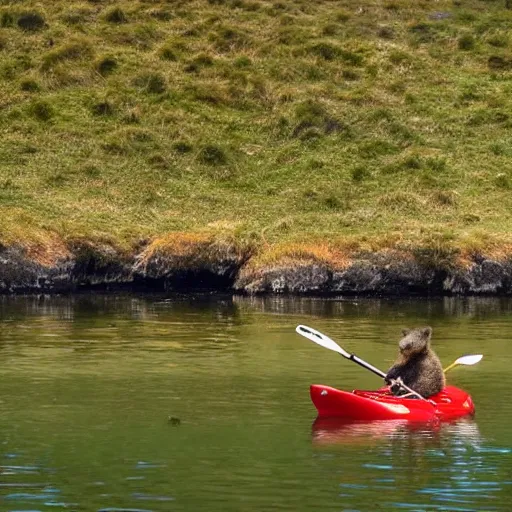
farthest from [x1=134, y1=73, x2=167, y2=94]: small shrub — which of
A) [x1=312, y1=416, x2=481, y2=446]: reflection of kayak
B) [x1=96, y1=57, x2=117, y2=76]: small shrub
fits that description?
[x1=312, y1=416, x2=481, y2=446]: reflection of kayak

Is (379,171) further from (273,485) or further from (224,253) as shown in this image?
(273,485)

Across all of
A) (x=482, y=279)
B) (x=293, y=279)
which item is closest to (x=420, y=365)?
(x=293, y=279)

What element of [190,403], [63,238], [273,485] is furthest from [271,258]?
[273,485]

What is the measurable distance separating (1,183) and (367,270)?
16532 mm

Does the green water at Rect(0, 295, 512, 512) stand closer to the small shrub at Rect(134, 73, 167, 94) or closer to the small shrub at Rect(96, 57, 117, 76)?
the small shrub at Rect(134, 73, 167, 94)

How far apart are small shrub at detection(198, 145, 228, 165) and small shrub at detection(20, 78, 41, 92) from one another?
1050 centimetres

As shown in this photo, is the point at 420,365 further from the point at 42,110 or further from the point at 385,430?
the point at 42,110

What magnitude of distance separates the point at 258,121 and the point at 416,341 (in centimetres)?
4318

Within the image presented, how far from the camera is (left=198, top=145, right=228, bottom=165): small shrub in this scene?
61938 millimetres

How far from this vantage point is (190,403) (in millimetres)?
25188

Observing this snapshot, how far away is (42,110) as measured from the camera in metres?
66.4

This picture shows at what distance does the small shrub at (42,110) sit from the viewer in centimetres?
6600

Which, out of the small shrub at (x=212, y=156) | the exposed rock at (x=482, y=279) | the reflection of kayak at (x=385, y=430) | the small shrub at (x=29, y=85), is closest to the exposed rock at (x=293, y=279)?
the exposed rock at (x=482, y=279)

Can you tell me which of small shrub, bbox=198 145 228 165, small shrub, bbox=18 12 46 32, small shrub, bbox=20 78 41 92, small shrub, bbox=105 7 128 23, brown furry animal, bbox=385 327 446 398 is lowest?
brown furry animal, bbox=385 327 446 398
